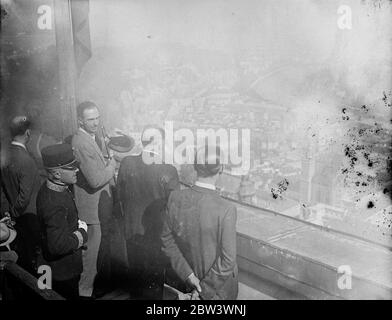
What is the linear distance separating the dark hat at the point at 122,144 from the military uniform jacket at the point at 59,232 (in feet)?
3.88

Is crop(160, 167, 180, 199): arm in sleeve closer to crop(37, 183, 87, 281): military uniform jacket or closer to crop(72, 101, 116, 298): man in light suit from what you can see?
crop(72, 101, 116, 298): man in light suit

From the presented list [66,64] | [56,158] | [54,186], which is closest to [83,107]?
[66,64]

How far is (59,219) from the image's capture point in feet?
8.56

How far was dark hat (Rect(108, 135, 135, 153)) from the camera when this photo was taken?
3.88 meters

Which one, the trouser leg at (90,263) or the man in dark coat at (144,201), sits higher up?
the man in dark coat at (144,201)

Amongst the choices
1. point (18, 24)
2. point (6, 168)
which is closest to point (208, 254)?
point (6, 168)

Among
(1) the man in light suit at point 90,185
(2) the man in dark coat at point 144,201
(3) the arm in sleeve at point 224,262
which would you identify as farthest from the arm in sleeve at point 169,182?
(3) the arm in sleeve at point 224,262

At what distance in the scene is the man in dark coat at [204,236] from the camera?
7.84 feet

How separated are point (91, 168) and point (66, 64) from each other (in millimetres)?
1123

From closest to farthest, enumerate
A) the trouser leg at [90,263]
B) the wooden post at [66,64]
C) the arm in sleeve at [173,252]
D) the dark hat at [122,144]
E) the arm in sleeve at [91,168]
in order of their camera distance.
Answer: the arm in sleeve at [173,252] → the arm in sleeve at [91,168] → the trouser leg at [90,263] → the wooden post at [66,64] → the dark hat at [122,144]

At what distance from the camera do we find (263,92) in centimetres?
1113

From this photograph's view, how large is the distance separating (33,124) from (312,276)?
3.67 m

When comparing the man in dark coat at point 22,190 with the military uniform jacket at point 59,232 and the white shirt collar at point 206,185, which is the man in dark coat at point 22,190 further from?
the white shirt collar at point 206,185

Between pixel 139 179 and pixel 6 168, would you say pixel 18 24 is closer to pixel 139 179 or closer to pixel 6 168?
pixel 6 168
